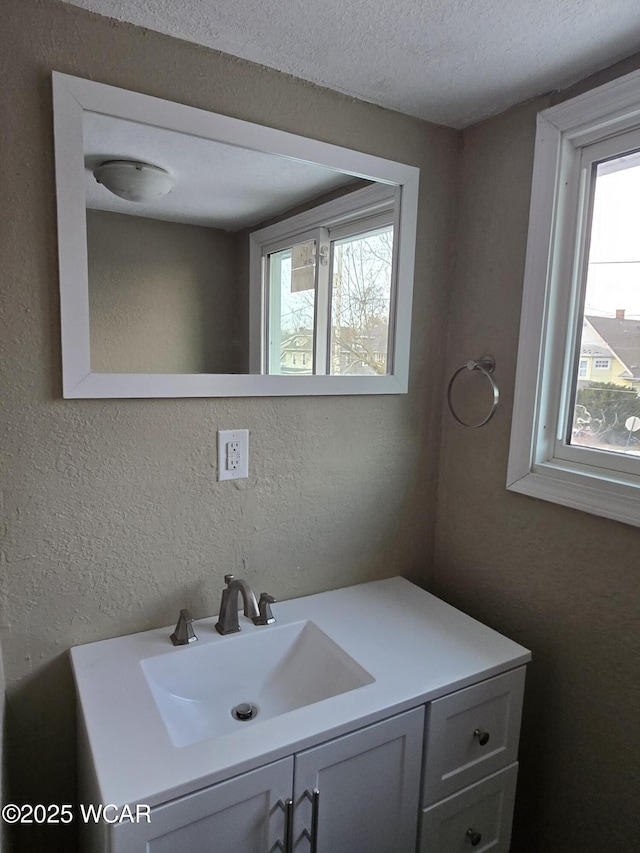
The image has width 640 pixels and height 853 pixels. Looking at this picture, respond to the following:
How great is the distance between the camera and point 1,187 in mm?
1028

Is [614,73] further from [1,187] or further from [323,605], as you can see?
[323,605]

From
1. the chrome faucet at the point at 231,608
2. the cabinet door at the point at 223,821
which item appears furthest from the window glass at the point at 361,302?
the cabinet door at the point at 223,821

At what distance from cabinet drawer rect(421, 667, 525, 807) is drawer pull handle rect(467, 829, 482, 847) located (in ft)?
0.46

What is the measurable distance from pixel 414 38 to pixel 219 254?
2.08 feet

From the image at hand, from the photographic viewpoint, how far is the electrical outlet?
1335mm

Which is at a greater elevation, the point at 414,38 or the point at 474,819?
the point at 414,38

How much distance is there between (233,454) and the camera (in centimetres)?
135

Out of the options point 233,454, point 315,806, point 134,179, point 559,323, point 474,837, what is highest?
point 134,179

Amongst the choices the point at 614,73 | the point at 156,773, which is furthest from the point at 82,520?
the point at 614,73

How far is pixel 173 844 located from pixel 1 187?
48.8 inches

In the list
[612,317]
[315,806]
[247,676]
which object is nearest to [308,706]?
[315,806]

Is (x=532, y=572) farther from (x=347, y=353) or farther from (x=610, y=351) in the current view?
(x=347, y=353)

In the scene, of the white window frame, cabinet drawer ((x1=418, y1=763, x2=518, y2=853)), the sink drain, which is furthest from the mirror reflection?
cabinet drawer ((x1=418, y1=763, x2=518, y2=853))

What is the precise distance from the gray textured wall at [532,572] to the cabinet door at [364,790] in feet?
1.60
